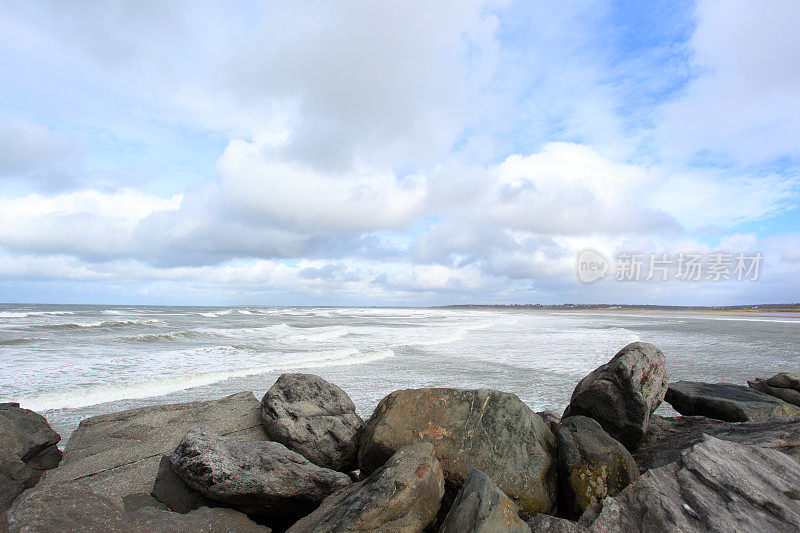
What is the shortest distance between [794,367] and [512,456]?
18.5m

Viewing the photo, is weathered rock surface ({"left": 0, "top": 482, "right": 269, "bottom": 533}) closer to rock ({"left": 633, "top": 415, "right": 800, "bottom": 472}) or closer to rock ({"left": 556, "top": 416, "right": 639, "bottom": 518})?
rock ({"left": 556, "top": 416, "right": 639, "bottom": 518})

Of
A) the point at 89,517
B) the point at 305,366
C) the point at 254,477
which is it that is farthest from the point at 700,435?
the point at 305,366

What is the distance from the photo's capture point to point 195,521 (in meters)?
4.31

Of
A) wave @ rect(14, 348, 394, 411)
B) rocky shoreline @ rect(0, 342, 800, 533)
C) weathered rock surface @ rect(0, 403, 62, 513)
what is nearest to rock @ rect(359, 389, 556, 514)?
rocky shoreline @ rect(0, 342, 800, 533)

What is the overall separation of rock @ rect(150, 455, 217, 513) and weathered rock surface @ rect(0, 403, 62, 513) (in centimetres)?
152

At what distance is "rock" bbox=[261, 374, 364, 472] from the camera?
6.23 m

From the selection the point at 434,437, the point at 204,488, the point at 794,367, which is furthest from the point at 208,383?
the point at 794,367

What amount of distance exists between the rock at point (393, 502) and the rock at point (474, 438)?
2.75 feet

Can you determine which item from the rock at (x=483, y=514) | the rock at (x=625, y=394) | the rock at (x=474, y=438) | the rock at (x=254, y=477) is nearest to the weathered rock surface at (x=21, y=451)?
the rock at (x=254, y=477)

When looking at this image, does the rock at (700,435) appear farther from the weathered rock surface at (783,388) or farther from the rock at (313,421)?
the rock at (313,421)

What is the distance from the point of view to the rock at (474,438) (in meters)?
4.90

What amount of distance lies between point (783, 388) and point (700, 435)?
187 inches

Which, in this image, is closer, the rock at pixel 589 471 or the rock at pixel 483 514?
the rock at pixel 483 514

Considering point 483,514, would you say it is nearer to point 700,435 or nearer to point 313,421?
point 313,421
